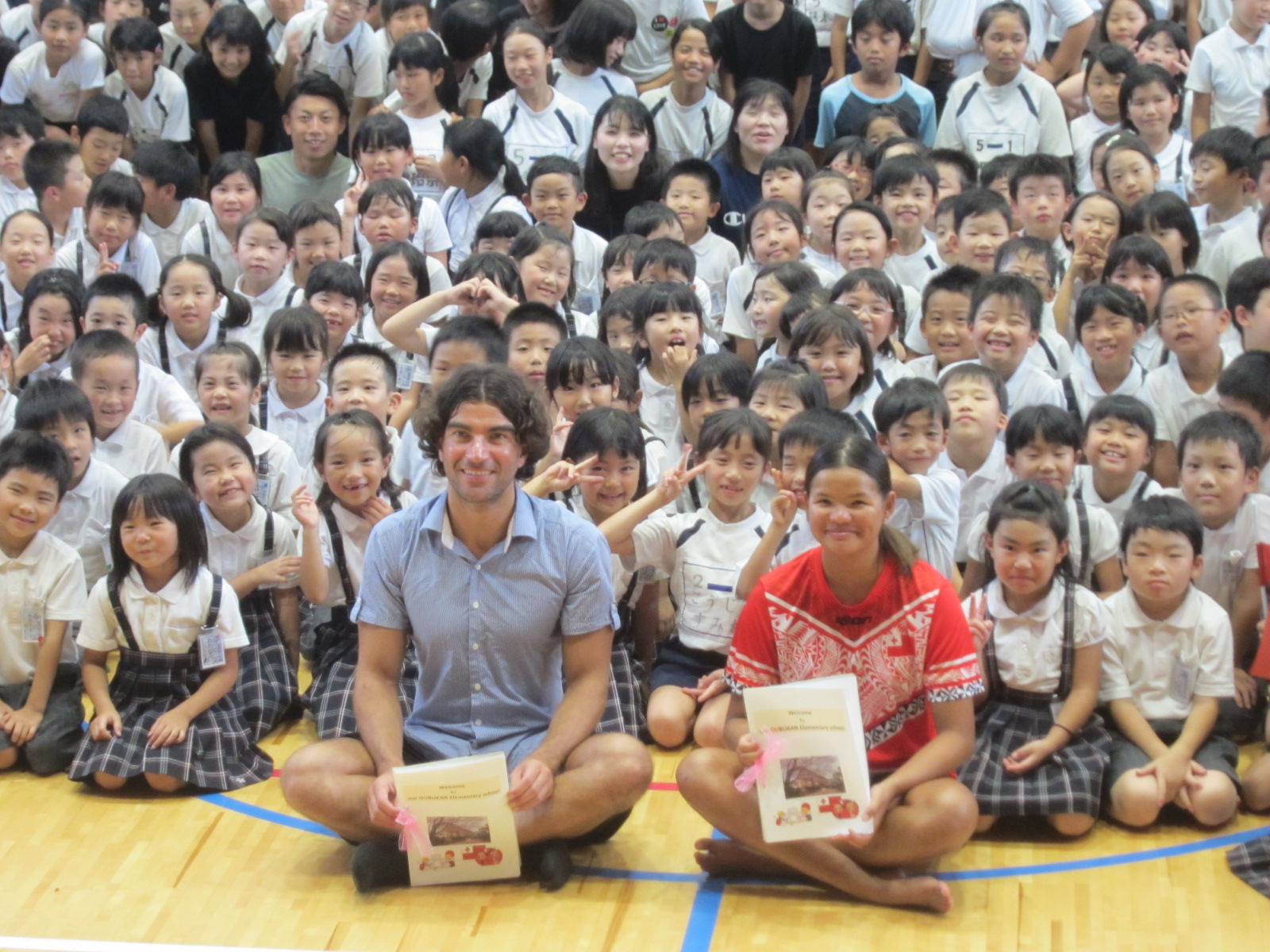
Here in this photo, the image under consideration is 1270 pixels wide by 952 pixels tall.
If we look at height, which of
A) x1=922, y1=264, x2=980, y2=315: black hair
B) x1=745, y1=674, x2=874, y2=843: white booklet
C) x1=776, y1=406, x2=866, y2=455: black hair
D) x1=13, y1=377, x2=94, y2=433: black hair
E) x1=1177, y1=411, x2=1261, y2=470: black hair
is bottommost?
x1=745, y1=674, x2=874, y2=843: white booklet

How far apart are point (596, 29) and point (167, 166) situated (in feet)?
6.47

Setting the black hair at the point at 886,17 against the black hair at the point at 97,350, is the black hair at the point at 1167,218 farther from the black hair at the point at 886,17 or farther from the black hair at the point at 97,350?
the black hair at the point at 97,350

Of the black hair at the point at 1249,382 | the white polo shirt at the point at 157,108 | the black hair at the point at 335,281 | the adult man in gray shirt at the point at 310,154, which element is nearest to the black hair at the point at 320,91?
the adult man in gray shirt at the point at 310,154

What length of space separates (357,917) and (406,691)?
94cm

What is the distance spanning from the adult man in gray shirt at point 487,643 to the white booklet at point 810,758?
322 millimetres

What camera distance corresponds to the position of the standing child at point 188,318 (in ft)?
18.1

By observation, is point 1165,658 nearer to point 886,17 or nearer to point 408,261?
point 408,261

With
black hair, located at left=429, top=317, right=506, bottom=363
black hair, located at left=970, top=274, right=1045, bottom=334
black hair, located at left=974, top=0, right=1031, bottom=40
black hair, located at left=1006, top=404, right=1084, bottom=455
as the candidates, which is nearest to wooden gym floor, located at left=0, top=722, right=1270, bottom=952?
black hair, located at left=1006, top=404, right=1084, bottom=455

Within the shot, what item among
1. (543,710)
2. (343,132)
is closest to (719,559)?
(543,710)

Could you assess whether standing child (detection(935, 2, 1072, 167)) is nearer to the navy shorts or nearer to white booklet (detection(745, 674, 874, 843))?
the navy shorts

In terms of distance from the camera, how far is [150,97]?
23.7 feet

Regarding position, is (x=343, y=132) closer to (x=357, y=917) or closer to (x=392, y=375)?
(x=392, y=375)

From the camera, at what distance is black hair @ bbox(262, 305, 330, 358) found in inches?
200

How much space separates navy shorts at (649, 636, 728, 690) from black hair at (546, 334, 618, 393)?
85cm
